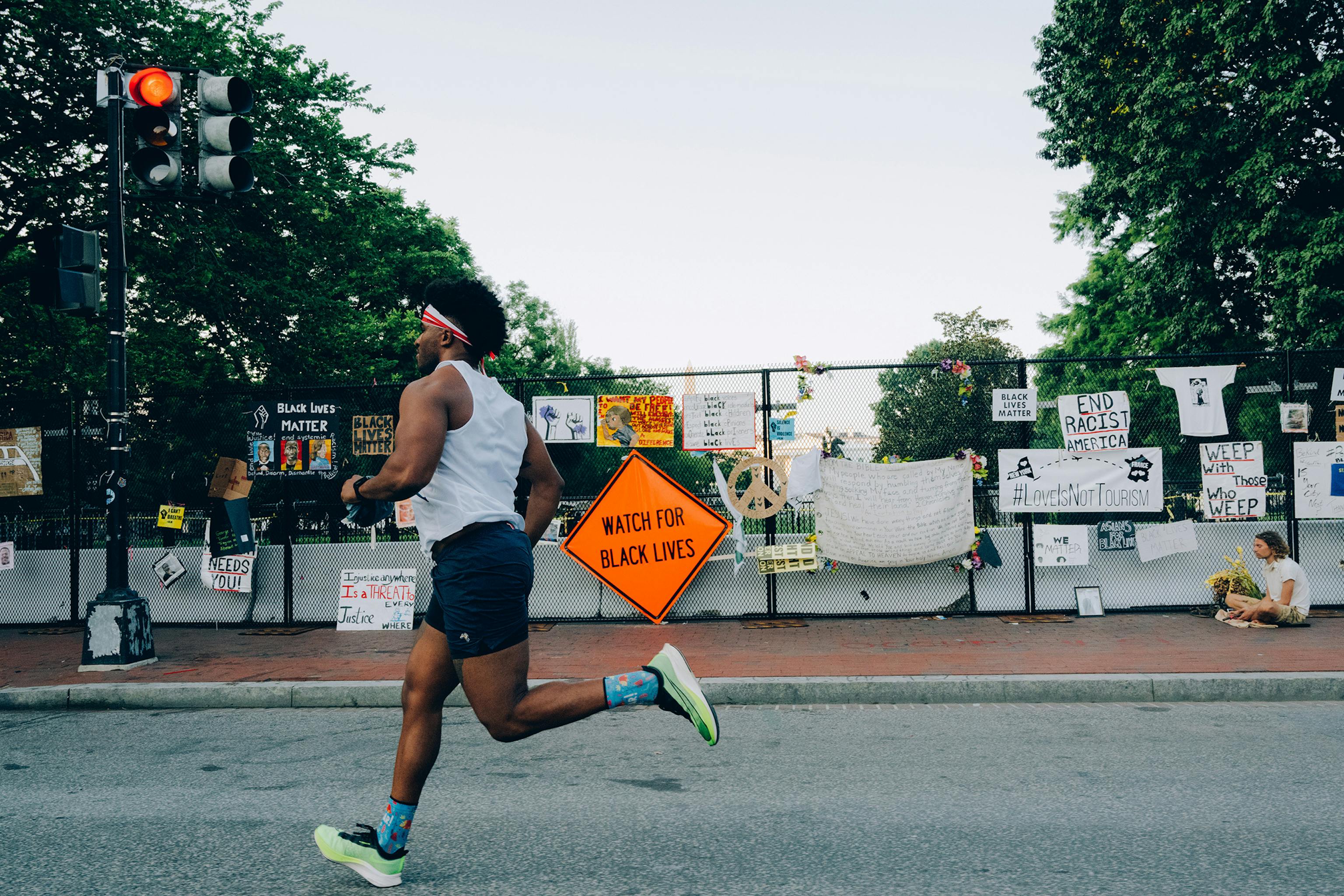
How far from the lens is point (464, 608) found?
3.14 meters

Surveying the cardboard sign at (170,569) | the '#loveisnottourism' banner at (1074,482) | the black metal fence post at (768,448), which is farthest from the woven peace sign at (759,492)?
the cardboard sign at (170,569)

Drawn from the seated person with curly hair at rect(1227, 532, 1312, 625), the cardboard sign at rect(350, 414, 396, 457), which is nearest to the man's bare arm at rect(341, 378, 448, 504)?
the cardboard sign at rect(350, 414, 396, 457)

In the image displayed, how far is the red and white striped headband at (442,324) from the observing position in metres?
3.46

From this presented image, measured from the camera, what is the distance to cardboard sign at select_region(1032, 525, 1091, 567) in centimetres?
973

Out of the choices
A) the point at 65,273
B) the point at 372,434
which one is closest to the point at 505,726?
the point at 65,273

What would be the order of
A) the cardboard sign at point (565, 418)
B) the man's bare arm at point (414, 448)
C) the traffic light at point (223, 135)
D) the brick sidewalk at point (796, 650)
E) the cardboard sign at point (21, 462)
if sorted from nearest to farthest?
the man's bare arm at point (414, 448), the brick sidewalk at point (796, 650), the traffic light at point (223, 135), the cardboard sign at point (565, 418), the cardboard sign at point (21, 462)

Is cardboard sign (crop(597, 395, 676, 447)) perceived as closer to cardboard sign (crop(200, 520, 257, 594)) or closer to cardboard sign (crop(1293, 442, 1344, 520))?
cardboard sign (crop(200, 520, 257, 594))

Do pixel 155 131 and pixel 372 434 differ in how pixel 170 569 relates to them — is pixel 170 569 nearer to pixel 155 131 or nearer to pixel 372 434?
pixel 372 434

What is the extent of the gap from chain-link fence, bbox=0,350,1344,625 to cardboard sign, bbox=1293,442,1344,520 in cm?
10

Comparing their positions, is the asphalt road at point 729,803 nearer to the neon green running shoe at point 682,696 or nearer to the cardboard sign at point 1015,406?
the neon green running shoe at point 682,696

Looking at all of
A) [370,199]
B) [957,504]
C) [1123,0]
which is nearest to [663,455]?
[957,504]

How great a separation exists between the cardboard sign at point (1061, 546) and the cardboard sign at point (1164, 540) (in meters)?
0.59

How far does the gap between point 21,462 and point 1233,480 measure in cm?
1324

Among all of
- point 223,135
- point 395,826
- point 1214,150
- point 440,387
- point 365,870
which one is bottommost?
point 365,870
